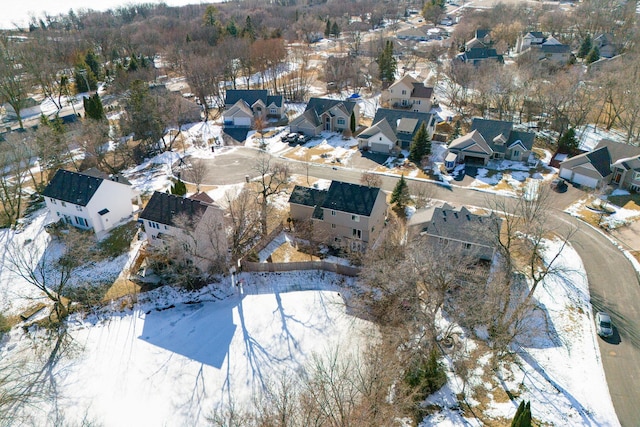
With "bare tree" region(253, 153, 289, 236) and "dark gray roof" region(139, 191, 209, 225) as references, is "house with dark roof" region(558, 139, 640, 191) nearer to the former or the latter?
"bare tree" region(253, 153, 289, 236)

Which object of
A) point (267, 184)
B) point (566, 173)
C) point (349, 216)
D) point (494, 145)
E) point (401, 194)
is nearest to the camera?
point (349, 216)

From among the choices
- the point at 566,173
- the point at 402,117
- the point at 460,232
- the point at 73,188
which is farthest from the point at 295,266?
the point at 566,173

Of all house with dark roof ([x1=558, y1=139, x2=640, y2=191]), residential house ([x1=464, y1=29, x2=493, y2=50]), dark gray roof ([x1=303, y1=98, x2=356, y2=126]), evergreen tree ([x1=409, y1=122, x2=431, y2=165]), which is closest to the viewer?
house with dark roof ([x1=558, y1=139, x2=640, y2=191])

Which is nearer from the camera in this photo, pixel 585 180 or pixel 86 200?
pixel 86 200

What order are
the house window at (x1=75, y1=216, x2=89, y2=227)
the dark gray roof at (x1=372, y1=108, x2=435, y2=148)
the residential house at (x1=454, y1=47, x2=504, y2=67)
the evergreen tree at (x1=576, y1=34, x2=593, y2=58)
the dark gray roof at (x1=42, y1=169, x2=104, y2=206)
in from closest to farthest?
the dark gray roof at (x1=42, y1=169, x2=104, y2=206), the house window at (x1=75, y1=216, x2=89, y2=227), the dark gray roof at (x1=372, y1=108, x2=435, y2=148), the residential house at (x1=454, y1=47, x2=504, y2=67), the evergreen tree at (x1=576, y1=34, x2=593, y2=58)

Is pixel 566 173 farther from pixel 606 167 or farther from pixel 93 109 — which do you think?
pixel 93 109

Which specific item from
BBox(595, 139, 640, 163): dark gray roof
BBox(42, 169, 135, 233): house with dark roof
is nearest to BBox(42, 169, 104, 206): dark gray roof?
BBox(42, 169, 135, 233): house with dark roof
